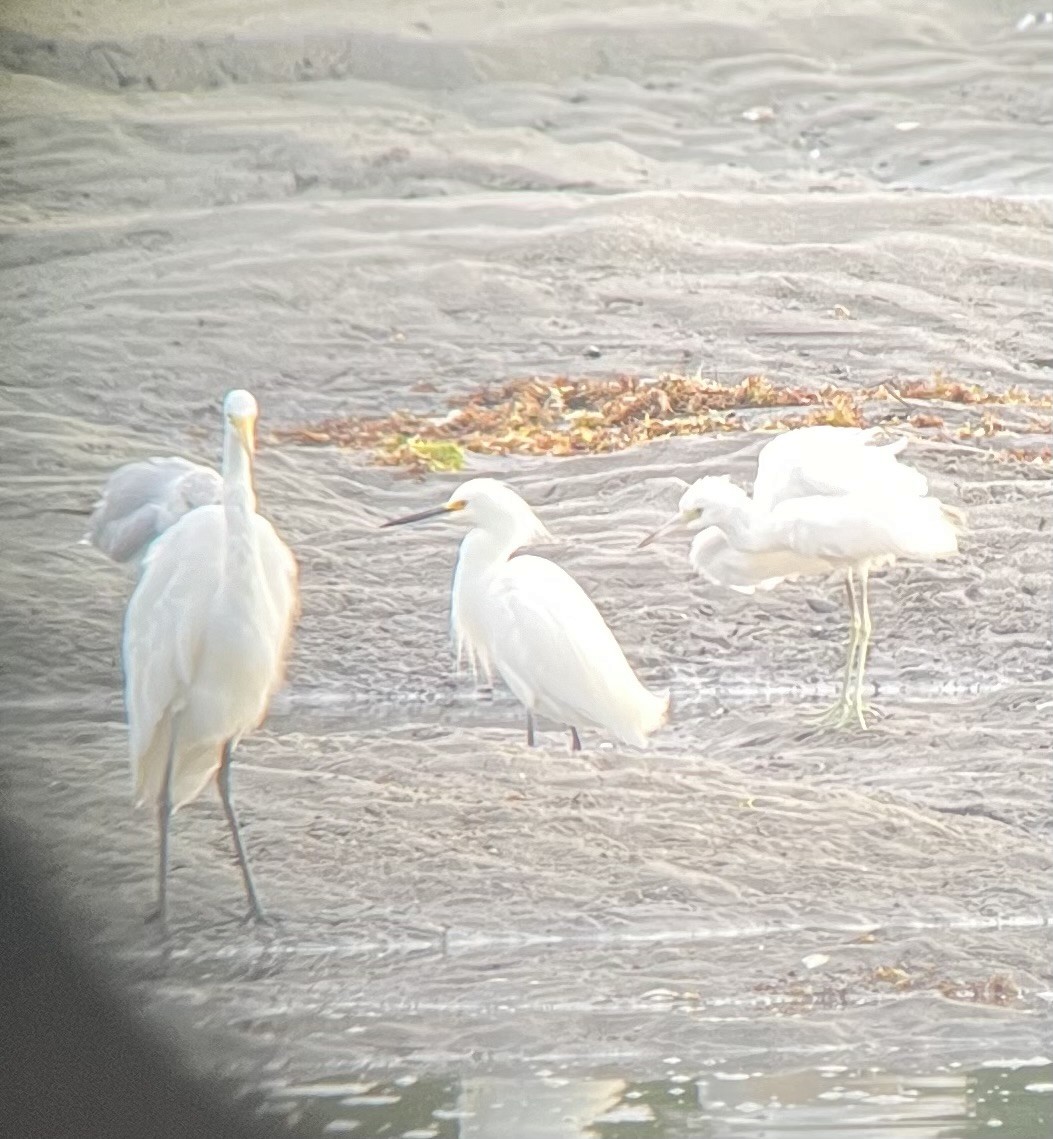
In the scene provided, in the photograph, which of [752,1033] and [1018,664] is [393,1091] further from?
[1018,664]

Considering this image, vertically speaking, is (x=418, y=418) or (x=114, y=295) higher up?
(x=114, y=295)

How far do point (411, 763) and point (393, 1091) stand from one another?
1.90 feet

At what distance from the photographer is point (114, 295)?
10.2ft

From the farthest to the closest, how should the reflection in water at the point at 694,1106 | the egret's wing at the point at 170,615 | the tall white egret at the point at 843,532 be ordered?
the tall white egret at the point at 843,532
the egret's wing at the point at 170,615
the reflection in water at the point at 694,1106

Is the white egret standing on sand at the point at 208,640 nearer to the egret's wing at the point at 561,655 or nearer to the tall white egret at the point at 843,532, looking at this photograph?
the egret's wing at the point at 561,655

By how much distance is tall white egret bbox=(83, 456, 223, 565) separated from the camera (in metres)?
3.07

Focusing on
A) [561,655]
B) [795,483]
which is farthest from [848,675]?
[561,655]

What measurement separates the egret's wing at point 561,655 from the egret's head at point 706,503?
0.61 ft

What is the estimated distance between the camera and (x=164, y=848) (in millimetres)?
3064

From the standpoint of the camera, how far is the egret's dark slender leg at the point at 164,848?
305 cm

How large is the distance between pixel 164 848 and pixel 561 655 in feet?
2.65

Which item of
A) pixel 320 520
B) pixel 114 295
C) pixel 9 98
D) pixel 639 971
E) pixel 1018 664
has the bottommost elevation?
pixel 639 971

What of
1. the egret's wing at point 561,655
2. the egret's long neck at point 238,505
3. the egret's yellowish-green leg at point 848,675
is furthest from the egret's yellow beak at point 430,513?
the egret's yellowish-green leg at point 848,675

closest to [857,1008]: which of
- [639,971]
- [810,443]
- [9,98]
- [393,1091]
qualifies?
[639,971]
